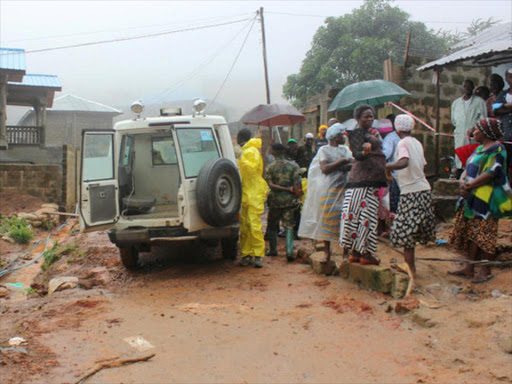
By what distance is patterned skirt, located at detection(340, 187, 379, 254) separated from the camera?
514 centimetres

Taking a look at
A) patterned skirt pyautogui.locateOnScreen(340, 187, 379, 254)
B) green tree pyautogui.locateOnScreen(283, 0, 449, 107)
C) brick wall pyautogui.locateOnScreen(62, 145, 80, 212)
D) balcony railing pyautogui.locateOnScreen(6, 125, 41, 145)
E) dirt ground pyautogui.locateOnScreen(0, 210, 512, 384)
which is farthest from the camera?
green tree pyautogui.locateOnScreen(283, 0, 449, 107)

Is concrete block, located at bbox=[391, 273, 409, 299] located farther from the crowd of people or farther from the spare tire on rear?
the spare tire on rear

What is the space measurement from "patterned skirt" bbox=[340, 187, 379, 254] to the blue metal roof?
15.1 m

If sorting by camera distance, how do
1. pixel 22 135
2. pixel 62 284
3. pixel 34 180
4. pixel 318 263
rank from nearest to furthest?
1. pixel 318 263
2. pixel 62 284
3. pixel 34 180
4. pixel 22 135

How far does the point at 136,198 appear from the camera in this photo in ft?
24.1

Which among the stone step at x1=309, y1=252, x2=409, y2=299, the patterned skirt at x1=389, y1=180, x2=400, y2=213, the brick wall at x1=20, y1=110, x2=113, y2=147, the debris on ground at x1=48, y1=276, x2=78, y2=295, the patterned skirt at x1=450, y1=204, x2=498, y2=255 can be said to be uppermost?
the brick wall at x1=20, y1=110, x2=113, y2=147

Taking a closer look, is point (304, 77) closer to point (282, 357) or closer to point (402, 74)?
point (402, 74)

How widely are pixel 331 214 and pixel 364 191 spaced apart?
621mm

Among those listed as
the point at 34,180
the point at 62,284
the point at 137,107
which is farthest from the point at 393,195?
the point at 34,180

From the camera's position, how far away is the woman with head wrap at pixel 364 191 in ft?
16.9

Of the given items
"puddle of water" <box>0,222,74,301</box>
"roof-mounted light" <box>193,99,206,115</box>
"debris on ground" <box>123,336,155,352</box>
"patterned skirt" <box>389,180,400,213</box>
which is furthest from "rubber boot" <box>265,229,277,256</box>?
"puddle of water" <box>0,222,74,301</box>

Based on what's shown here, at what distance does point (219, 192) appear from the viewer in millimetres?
6234

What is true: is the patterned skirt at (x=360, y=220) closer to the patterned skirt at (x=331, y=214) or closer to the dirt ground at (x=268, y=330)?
the patterned skirt at (x=331, y=214)

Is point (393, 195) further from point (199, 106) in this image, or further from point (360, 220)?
point (199, 106)
